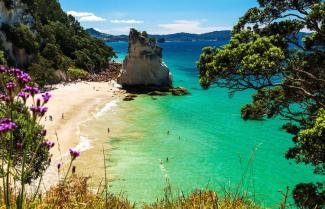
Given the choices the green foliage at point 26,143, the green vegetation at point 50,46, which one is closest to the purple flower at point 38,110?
the green foliage at point 26,143

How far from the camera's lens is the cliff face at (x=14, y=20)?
8488 centimetres

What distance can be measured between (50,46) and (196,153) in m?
67.2

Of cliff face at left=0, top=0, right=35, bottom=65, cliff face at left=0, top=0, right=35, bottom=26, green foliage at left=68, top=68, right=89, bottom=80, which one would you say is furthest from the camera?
green foliage at left=68, top=68, right=89, bottom=80

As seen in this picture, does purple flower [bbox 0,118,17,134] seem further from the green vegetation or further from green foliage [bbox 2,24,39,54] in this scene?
green foliage [bbox 2,24,39,54]

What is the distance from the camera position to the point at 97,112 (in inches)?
2692

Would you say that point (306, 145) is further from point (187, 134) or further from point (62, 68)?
point (62, 68)

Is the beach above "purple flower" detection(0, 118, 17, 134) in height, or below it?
below

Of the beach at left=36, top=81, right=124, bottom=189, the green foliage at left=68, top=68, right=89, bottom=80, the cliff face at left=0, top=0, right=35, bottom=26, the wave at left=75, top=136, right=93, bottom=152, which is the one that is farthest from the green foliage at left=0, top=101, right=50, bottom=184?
the green foliage at left=68, top=68, right=89, bottom=80

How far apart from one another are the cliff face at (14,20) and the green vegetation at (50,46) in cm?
61

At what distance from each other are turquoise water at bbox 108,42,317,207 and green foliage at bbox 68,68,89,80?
31.4 metres

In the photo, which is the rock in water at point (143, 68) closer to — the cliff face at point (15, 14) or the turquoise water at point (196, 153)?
the turquoise water at point (196, 153)

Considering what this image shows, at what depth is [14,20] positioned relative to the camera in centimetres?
9281

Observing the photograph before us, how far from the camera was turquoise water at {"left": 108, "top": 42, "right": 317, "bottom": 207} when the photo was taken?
1385 inches

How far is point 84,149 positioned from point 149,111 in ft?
92.0
